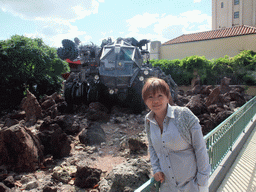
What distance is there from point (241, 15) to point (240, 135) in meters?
32.1

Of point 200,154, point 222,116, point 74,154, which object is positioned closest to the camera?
point 200,154

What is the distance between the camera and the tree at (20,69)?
31.8ft

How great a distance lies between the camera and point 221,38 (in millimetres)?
23938

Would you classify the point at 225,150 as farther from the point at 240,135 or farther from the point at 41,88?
the point at 41,88

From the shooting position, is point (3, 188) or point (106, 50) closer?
point (3, 188)

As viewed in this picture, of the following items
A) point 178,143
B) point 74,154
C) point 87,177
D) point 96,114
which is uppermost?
point 178,143

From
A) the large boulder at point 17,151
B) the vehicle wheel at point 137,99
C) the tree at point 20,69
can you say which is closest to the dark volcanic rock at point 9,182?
the large boulder at point 17,151

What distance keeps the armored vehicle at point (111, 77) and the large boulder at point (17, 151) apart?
438cm

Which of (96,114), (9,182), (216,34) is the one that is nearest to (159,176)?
(9,182)

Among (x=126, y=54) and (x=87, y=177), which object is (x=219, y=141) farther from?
(x=126, y=54)

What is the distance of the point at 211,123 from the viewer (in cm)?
668

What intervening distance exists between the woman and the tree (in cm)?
980

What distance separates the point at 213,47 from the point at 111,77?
20711mm

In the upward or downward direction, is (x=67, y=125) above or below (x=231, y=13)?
below
